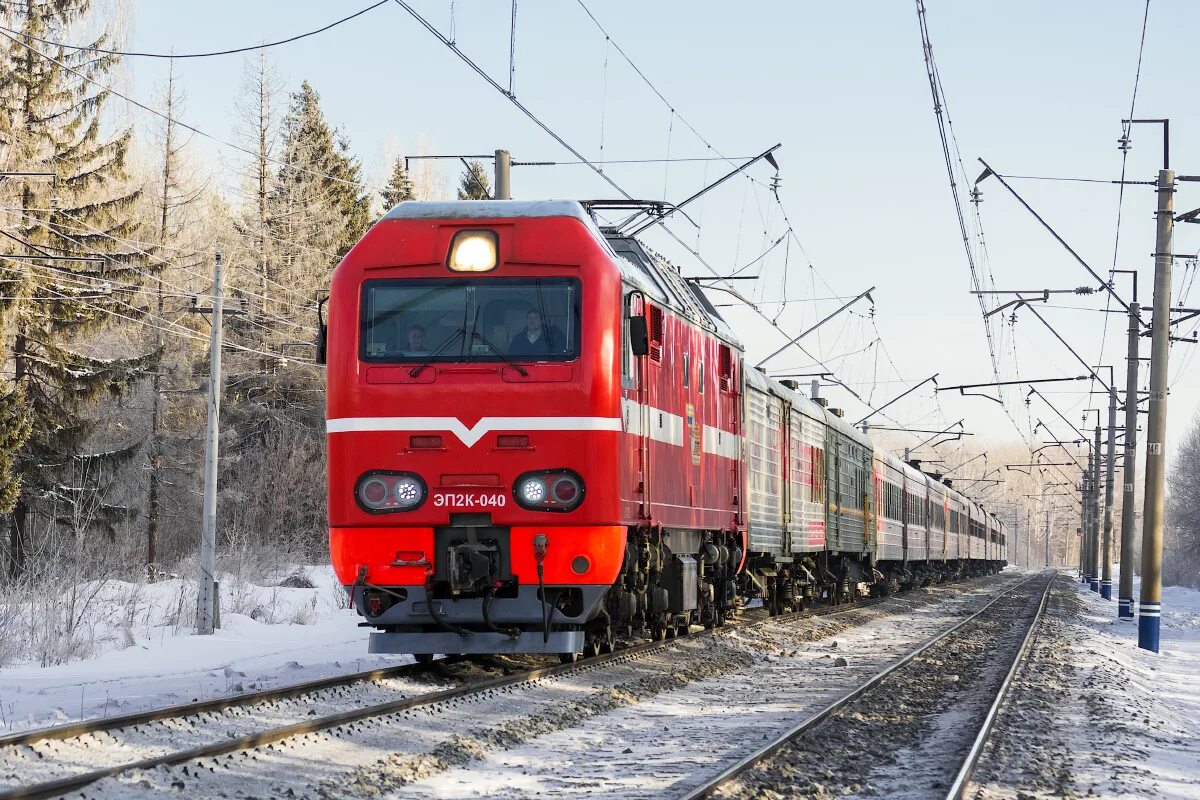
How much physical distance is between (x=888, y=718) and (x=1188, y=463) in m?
101

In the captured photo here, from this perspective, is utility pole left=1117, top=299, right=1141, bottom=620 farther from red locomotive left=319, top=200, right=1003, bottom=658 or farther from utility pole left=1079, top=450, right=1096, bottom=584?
utility pole left=1079, top=450, right=1096, bottom=584

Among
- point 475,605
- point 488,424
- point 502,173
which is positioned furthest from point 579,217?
point 502,173

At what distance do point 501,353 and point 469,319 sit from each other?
398mm

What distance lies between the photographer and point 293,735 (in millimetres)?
8414

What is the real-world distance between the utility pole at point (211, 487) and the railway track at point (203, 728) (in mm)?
7470

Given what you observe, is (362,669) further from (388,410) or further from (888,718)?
(888,718)

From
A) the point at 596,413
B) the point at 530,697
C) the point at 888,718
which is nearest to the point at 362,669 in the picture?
the point at 530,697

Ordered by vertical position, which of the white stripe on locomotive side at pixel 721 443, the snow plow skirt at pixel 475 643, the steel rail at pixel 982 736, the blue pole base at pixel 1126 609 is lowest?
the blue pole base at pixel 1126 609

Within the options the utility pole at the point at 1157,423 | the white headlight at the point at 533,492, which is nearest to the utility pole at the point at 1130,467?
the utility pole at the point at 1157,423

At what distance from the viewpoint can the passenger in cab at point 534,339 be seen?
37.4 feet

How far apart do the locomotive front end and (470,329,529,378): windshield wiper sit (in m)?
0.01

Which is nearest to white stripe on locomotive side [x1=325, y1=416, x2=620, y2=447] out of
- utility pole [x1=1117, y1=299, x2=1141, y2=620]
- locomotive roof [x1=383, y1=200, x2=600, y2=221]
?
locomotive roof [x1=383, y1=200, x2=600, y2=221]

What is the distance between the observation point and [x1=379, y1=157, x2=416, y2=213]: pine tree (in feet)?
190

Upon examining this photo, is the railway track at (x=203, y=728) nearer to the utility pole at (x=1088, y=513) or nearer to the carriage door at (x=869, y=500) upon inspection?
the carriage door at (x=869, y=500)
